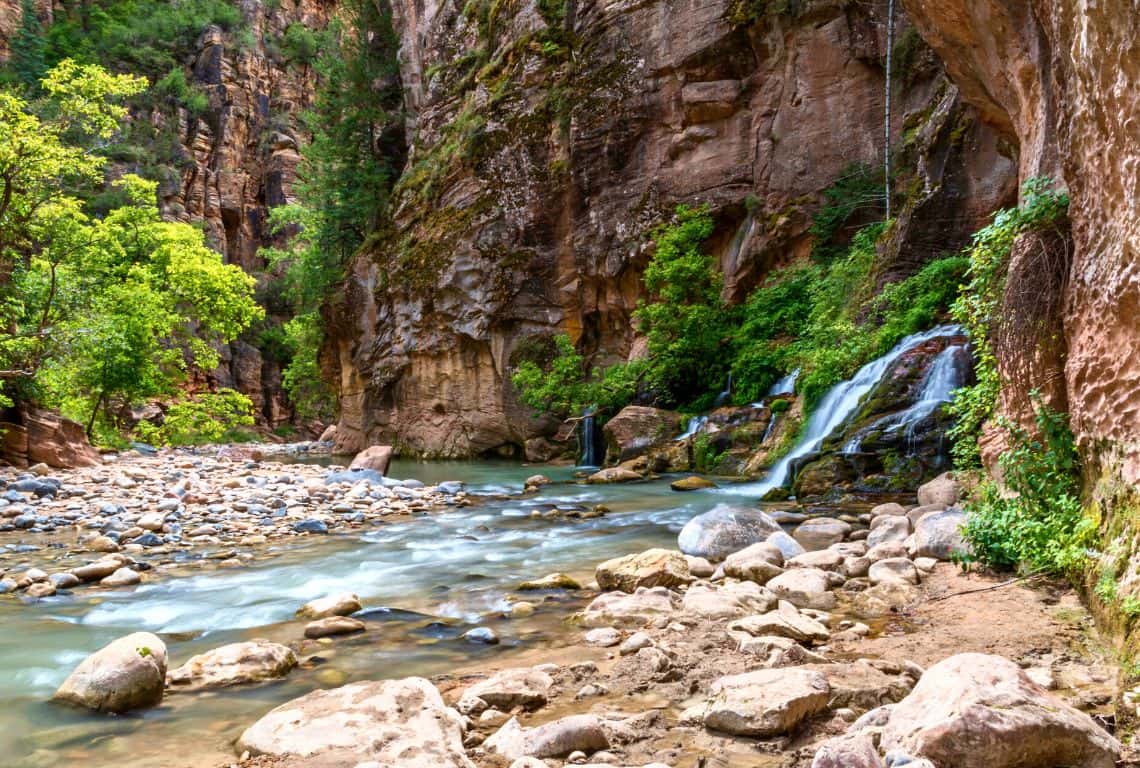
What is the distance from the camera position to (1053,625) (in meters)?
4.07

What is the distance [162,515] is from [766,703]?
28.0ft

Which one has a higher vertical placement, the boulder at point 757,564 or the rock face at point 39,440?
the rock face at point 39,440

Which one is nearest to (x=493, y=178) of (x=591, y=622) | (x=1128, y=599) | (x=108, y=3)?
(x=591, y=622)

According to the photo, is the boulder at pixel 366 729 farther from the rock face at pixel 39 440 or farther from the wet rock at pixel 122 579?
the rock face at pixel 39 440

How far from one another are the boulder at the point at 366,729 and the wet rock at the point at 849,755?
4.36 feet

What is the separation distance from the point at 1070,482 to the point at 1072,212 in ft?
5.94

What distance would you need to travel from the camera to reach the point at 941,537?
235 inches

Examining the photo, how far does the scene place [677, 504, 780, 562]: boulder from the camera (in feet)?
22.5

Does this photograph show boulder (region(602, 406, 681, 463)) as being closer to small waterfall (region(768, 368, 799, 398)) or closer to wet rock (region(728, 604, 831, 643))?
small waterfall (region(768, 368, 799, 398))

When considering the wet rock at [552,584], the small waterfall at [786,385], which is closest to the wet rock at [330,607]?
the wet rock at [552,584]

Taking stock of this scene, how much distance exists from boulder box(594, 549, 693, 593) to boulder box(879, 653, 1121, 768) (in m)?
3.18

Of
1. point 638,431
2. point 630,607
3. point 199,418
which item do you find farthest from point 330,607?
point 199,418

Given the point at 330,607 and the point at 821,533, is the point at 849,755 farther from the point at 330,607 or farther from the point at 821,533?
the point at 821,533

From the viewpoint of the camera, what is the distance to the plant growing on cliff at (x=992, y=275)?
5.37 metres
